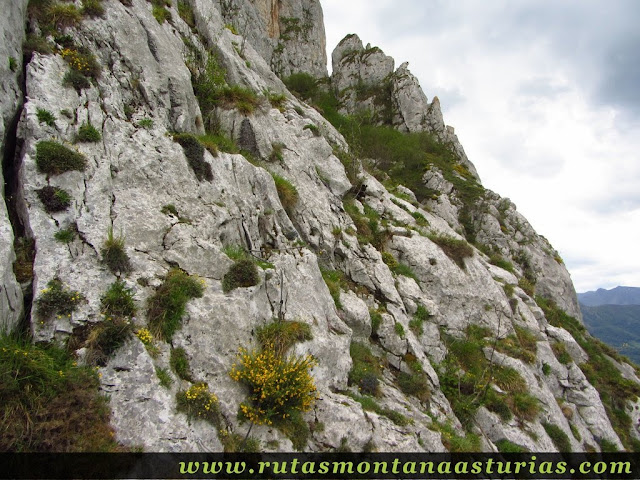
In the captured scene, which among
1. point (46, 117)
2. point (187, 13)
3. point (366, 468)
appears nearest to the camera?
point (366, 468)

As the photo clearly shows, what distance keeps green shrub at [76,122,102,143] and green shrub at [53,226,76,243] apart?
3.55 metres

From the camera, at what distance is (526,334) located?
1884cm

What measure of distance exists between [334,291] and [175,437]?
27.9 feet

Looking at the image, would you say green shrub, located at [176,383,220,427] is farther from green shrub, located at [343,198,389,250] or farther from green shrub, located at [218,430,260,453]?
green shrub, located at [343,198,389,250]

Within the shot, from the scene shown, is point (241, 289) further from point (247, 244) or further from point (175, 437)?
point (175, 437)

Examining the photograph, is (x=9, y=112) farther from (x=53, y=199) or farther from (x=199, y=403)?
(x=199, y=403)

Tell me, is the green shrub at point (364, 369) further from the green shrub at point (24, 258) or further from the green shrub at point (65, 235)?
the green shrub at point (24, 258)

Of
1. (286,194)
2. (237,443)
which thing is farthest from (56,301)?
(286,194)

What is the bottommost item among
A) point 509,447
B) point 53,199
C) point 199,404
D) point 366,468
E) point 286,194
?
point 509,447

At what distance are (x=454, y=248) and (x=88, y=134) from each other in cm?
1961

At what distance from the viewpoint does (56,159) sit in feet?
30.9

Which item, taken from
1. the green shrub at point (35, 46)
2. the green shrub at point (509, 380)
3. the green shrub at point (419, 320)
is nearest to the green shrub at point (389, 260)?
the green shrub at point (419, 320)

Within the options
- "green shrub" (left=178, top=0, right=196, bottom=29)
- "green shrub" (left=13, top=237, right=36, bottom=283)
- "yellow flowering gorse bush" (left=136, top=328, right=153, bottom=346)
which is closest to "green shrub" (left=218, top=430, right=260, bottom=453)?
"yellow flowering gorse bush" (left=136, top=328, right=153, bottom=346)

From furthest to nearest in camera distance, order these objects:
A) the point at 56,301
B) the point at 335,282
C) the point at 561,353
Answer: the point at 561,353 → the point at 335,282 → the point at 56,301
